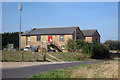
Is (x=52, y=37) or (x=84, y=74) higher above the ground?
(x=52, y=37)

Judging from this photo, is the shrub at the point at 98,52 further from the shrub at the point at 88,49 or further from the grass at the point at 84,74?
the grass at the point at 84,74

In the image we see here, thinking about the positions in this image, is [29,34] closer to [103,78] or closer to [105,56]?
[105,56]

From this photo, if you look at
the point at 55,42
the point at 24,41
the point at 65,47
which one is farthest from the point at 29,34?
the point at 65,47

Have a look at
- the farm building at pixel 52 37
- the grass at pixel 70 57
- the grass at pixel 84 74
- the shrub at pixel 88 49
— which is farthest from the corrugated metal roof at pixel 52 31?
the grass at pixel 84 74

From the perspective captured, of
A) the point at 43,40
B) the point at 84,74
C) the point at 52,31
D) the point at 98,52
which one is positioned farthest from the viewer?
the point at 52,31

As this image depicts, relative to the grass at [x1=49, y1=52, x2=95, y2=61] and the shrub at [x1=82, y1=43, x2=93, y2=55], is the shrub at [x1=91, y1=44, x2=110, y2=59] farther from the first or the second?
the grass at [x1=49, y1=52, x2=95, y2=61]

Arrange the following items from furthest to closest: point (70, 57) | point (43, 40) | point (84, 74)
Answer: point (43, 40)
point (70, 57)
point (84, 74)

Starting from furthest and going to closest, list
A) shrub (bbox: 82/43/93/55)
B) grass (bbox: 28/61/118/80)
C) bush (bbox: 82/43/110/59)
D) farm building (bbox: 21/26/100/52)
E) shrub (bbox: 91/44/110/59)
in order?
farm building (bbox: 21/26/100/52) → shrub (bbox: 91/44/110/59) → bush (bbox: 82/43/110/59) → shrub (bbox: 82/43/93/55) → grass (bbox: 28/61/118/80)

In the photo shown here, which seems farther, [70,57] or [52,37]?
[52,37]

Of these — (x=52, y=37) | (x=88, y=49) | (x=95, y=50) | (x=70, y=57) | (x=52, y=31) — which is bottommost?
(x=70, y=57)

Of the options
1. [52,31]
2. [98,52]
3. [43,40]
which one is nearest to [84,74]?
[98,52]

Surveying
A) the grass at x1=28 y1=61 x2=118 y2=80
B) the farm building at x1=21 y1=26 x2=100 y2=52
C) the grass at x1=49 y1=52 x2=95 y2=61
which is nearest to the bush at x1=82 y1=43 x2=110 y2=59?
the grass at x1=49 y1=52 x2=95 y2=61

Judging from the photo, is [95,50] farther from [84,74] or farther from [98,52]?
[84,74]

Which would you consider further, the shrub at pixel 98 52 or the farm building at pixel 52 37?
the farm building at pixel 52 37
